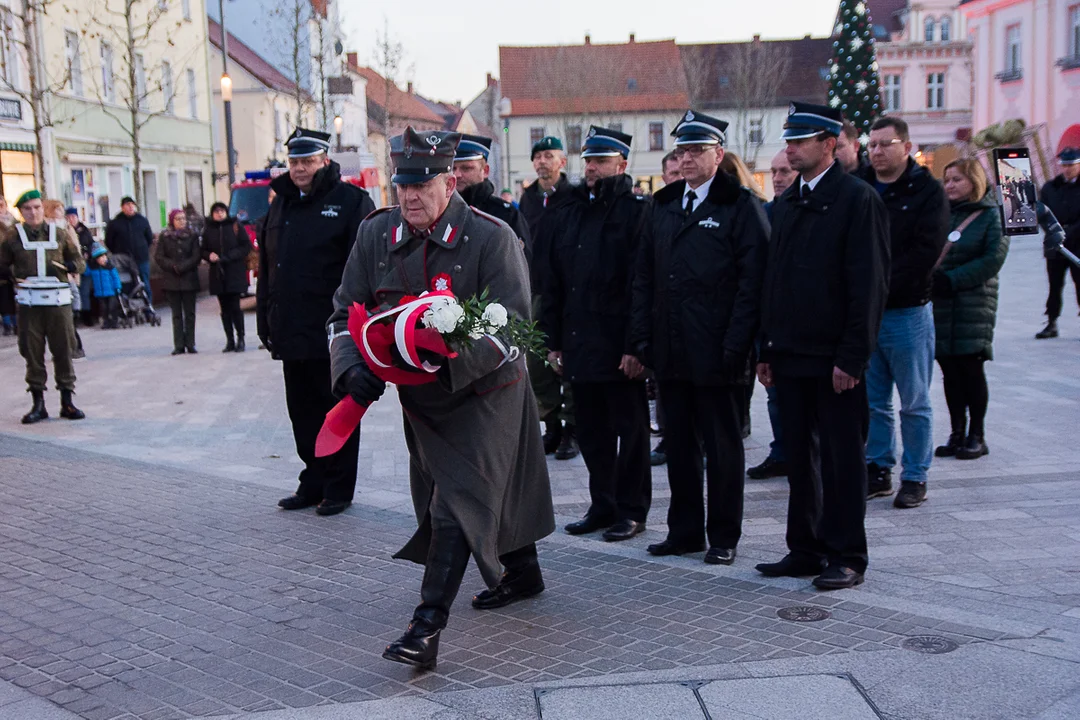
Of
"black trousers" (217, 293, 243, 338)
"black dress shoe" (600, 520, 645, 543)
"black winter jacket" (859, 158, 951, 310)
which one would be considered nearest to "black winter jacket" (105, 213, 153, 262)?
"black trousers" (217, 293, 243, 338)

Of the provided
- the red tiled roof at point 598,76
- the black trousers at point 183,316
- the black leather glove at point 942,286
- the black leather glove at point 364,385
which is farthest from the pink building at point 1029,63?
the black leather glove at point 364,385

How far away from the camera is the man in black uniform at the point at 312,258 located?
24.1ft

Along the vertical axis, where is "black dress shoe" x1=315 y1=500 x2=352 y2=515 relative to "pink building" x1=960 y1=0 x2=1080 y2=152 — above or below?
below

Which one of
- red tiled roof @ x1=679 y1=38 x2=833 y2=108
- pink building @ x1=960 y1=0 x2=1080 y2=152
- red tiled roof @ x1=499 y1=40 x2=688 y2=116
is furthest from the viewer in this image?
red tiled roof @ x1=679 y1=38 x2=833 y2=108

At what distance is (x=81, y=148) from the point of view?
102 feet

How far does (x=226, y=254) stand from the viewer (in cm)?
1686

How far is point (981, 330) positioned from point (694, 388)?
2.94m

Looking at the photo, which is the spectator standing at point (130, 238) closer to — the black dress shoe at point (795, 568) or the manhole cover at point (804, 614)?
the black dress shoe at point (795, 568)

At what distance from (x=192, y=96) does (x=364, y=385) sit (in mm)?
38013

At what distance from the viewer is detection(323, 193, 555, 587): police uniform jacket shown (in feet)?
16.1

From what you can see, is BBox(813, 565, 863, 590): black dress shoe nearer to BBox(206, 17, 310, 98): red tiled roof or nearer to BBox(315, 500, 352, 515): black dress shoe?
BBox(315, 500, 352, 515): black dress shoe

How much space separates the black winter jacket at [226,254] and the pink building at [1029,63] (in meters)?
29.1

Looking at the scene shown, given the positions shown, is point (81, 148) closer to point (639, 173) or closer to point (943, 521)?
point (943, 521)

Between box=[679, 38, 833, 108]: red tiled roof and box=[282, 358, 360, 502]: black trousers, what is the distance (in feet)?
228
